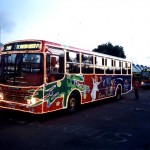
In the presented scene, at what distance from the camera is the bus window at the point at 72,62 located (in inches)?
429

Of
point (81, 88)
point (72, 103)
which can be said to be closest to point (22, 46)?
point (72, 103)

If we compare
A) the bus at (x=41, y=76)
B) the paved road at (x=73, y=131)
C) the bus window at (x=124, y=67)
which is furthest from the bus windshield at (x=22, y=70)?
the bus window at (x=124, y=67)

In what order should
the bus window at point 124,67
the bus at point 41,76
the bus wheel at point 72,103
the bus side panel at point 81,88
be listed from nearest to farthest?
the bus at point 41,76 → the bus side panel at point 81,88 → the bus wheel at point 72,103 → the bus window at point 124,67

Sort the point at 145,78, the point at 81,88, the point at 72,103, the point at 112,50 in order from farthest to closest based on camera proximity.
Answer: the point at 112,50
the point at 145,78
the point at 81,88
the point at 72,103

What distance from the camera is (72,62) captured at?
36.9ft

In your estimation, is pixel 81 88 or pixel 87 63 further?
pixel 87 63

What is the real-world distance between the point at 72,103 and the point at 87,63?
242 cm

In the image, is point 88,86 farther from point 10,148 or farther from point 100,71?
point 10,148

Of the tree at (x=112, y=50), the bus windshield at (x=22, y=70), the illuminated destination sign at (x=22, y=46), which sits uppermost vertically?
the tree at (x=112, y=50)

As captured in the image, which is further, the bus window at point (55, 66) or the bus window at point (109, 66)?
the bus window at point (109, 66)

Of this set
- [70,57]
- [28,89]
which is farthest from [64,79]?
[28,89]

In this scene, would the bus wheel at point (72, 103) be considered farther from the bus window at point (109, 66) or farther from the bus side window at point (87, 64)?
the bus window at point (109, 66)

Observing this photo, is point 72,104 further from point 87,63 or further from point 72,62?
point 87,63

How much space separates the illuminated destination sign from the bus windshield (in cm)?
27
